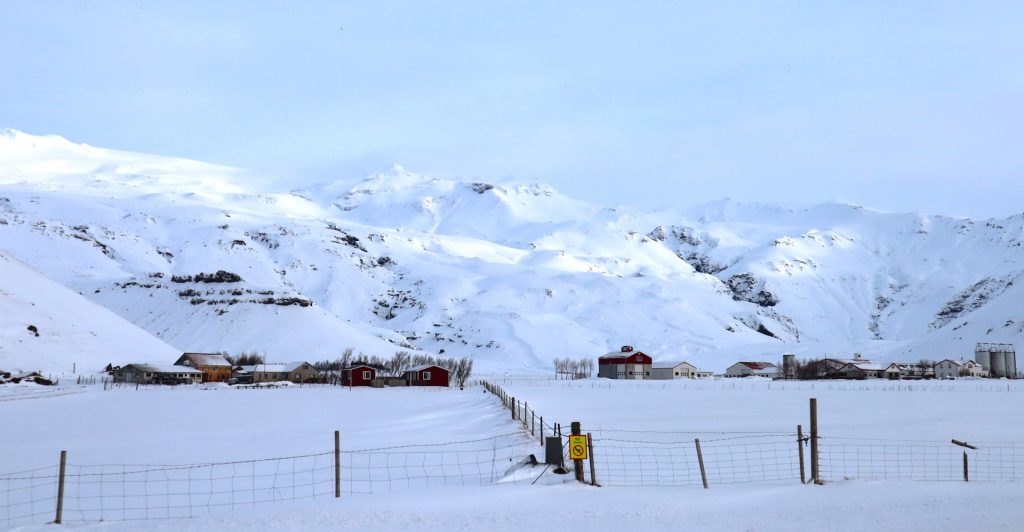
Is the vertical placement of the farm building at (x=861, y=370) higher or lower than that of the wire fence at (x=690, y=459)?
lower

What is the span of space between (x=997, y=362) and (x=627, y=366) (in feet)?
174

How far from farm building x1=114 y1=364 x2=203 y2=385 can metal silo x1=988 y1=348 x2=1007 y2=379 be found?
10869 centimetres

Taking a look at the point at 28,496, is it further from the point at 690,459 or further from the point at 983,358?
the point at 983,358

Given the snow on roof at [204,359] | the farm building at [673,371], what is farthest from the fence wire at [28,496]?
the farm building at [673,371]

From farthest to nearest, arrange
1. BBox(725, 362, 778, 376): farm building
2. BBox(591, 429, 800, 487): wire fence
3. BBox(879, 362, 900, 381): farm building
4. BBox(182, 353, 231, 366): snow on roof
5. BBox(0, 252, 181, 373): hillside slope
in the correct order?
1. BBox(725, 362, 778, 376): farm building
2. BBox(879, 362, 900, 381): farm building
3. BBox(182, 353, 231, 366): snow on roof
4. BBox(0, 252, 181, 373): hillside slope
5. BBox(591, 429, 800, 487): wire fence

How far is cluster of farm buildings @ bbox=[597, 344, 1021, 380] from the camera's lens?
4793 inches

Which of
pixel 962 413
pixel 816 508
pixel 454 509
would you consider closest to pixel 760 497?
pixel 816 508

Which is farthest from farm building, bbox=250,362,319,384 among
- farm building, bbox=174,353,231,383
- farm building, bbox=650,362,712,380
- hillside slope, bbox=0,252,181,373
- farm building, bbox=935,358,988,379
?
farm building, bbox=935,358,988,379

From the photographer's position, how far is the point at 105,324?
117 meters

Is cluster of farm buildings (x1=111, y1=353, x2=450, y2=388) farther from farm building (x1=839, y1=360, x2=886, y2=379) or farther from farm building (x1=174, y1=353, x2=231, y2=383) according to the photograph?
farm building (x1=839, y1=360, x2=886, y2=379)

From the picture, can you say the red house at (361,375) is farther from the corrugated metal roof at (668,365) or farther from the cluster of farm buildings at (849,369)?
the corrugated metal roof at (668,365)

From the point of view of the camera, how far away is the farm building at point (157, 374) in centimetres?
9650

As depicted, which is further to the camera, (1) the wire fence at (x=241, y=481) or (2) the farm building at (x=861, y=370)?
(2) the farm building at (x=861, y=370)

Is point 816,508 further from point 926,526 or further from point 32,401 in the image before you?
point 32,401
